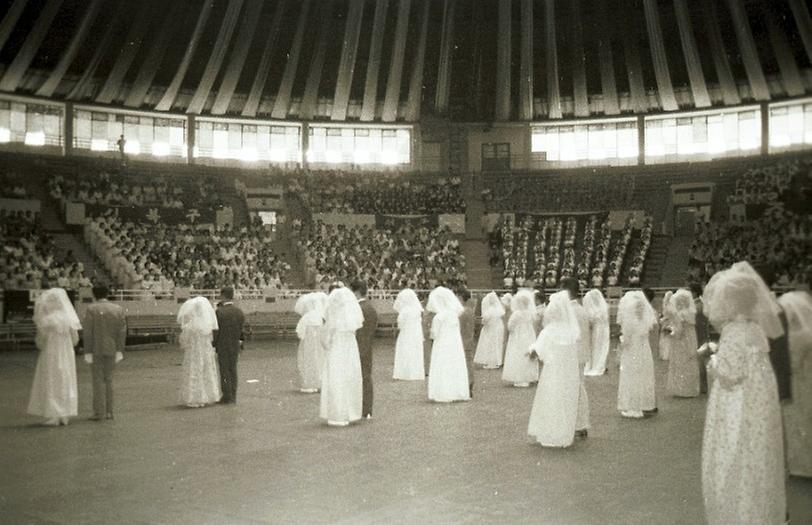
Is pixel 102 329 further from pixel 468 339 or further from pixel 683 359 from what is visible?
pixel 683 359

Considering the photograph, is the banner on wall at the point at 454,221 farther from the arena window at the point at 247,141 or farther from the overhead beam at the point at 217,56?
the overhead beam at the point at 217,56

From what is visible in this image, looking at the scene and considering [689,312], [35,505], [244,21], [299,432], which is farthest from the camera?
[244,21]

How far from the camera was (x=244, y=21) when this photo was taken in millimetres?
37656

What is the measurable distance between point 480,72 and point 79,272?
887 inches

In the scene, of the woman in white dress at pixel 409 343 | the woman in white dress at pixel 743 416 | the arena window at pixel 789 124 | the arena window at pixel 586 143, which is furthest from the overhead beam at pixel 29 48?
the woman in white dress at pixel 743 416

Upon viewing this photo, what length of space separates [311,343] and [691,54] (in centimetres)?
2897

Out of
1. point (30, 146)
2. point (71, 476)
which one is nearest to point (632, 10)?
point (30, 146)

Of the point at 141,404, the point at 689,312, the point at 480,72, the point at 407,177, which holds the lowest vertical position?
the point at 141,404

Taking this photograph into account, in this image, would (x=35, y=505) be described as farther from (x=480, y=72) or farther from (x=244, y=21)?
(x=480, y=72)

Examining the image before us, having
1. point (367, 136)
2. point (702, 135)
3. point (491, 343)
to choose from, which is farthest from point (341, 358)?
point (702, 135)

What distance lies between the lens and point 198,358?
12.5 metres

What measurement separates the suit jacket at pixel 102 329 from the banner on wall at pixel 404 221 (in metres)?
23.5

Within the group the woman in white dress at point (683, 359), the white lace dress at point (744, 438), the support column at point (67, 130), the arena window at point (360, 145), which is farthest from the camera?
the arena window at point (360, 145)

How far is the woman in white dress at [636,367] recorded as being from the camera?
11391 mm
